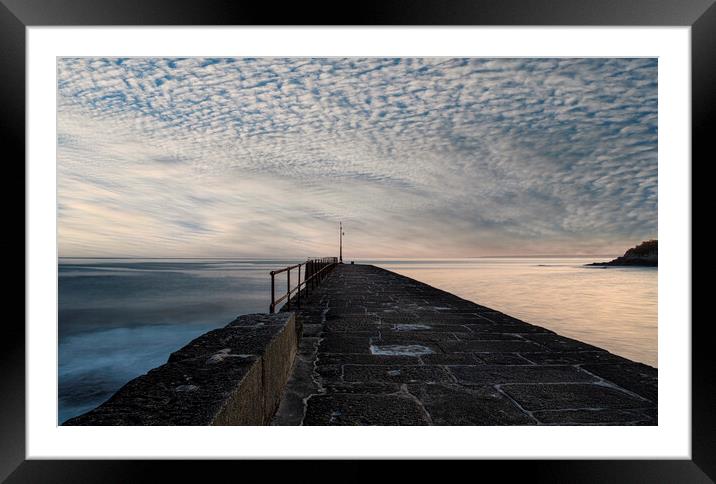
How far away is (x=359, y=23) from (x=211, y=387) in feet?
5.87

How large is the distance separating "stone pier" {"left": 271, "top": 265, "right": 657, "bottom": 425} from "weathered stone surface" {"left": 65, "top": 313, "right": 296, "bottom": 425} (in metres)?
0.40

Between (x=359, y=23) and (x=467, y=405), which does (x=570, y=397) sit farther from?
(x=359, y=23)

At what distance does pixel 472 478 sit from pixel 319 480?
2.20 ft

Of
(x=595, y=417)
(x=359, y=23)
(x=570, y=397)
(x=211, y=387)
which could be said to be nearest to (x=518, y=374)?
(x=570, y=397)

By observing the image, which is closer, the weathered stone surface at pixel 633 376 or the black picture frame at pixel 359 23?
the black picture frame at pixel 359 23

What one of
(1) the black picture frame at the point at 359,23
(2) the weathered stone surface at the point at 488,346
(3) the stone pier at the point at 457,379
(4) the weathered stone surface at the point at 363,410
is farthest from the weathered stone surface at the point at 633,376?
(4) the weathered stone surface at the point at 363,410

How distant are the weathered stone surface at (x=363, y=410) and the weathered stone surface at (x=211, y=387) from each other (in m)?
0.30

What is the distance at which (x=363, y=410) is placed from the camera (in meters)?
2.78

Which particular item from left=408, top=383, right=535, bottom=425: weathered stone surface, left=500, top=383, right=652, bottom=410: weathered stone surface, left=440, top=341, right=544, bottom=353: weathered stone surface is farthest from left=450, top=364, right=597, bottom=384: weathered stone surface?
left=440, top=341, right=544, bottom=353: weathered stone surface

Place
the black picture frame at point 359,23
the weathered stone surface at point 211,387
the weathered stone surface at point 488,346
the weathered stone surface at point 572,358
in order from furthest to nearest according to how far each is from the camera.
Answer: the weathered stone surface at point 488,346
the weathered stone surface at point 572,358
the black picture frame at point 359,23
the weathered stone surface at point 211,387

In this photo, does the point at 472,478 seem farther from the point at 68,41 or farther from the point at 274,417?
the point at 68,41

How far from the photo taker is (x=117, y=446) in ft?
5.67

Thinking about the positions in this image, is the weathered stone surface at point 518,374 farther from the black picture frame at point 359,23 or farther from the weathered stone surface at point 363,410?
the black picture frame at point 359,23

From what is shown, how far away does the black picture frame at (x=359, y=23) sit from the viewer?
177 centimetres
